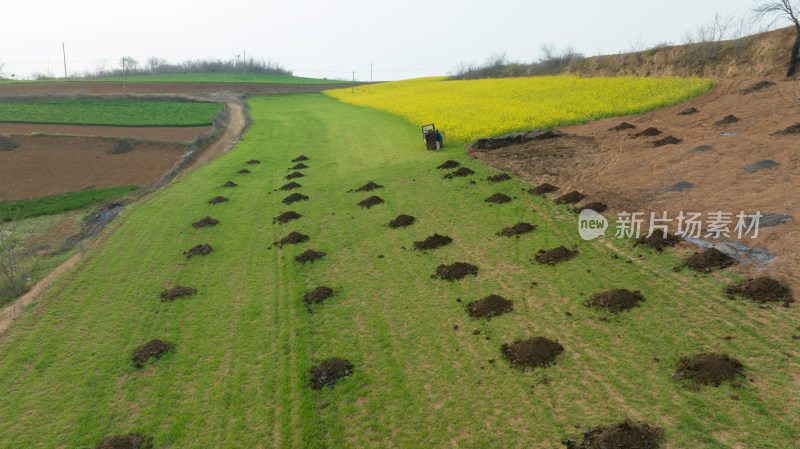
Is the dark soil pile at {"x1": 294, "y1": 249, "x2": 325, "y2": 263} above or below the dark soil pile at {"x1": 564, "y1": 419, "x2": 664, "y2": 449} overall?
Result: above

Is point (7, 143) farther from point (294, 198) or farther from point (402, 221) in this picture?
point (402, 221)

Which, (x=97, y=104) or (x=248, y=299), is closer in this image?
(x=248, y=299)

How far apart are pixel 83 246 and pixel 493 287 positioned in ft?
62.1

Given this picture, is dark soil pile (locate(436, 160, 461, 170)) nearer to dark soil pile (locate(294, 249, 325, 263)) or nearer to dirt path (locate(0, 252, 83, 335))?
dark soil pile (locate(294, 249, 325, 263))

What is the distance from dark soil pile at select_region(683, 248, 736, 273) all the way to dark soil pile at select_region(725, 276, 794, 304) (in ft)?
3.92

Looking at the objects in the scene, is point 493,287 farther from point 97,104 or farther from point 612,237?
point 97,104

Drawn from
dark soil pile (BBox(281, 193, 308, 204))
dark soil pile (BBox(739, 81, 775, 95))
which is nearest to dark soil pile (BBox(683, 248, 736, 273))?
dark soil pile (BBox(281, 193, 308, 204))

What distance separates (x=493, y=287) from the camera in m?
13.5

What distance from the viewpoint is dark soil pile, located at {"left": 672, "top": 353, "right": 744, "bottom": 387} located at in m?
8.59

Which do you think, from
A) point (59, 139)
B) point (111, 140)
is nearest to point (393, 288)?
point (111, 140)

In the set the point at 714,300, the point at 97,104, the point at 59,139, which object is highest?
the point at 97,104

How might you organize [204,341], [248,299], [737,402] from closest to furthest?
[737,402] → [204,341] → [248,299]

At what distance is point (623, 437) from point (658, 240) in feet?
29.9

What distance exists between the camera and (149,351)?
11.8m
